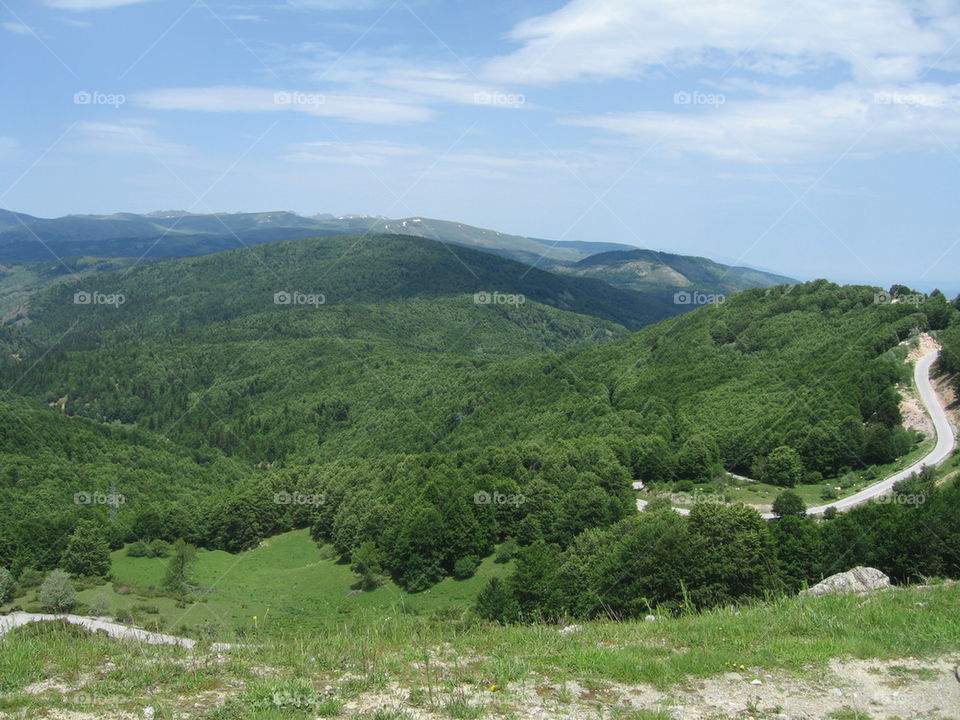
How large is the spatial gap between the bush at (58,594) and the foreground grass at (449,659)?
35983 mm

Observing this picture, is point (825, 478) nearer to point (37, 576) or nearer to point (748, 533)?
point (748, 533)

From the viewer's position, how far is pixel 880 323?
79188 mm

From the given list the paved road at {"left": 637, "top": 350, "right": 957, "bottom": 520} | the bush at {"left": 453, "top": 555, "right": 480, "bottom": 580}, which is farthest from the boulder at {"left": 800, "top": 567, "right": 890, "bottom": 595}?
the bush at {"left": 453, "top": 555, "right": 480, "bottom": 580}

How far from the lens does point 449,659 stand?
11.2 metres

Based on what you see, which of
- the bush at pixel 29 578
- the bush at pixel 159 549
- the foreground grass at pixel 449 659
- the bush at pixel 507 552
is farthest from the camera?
the bush at pixel 159 549

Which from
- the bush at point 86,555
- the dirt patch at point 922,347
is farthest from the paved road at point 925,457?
the bush at point 86,555

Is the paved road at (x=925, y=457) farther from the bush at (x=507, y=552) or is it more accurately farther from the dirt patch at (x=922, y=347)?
the bush at (x=507, y=552)

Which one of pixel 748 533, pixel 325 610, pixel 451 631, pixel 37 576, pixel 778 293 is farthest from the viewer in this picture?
pixel 778 293

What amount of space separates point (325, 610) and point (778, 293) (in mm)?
93708

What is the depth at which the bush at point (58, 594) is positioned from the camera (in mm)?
42812

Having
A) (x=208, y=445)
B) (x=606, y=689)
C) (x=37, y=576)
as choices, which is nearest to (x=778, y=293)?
(x=37, y=576)

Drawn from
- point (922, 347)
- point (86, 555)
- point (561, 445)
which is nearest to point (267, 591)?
point (86, 555)

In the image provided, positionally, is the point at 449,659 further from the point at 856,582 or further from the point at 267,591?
the point at 267,591

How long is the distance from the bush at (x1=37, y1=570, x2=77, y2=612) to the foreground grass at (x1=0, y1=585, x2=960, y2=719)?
1417 inches
